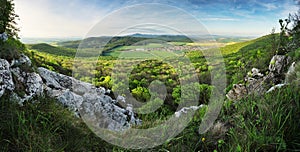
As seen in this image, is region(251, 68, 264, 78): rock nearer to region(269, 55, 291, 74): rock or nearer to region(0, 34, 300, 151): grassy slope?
region(269, 55, 291, 74): rock

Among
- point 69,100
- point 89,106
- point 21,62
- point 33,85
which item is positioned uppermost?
point 21,62

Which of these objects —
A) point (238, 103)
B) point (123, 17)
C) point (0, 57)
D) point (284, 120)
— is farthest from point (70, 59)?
point (284, 120)

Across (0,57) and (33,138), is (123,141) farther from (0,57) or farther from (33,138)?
(0,57)

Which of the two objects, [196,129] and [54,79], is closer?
[196,129]

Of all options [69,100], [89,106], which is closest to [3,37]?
[69,100]

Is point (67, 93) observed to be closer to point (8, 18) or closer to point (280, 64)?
point (8, 18)

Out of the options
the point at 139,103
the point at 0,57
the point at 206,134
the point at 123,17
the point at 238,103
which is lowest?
the point at 139,103

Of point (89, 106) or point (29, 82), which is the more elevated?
point (29, 82)
